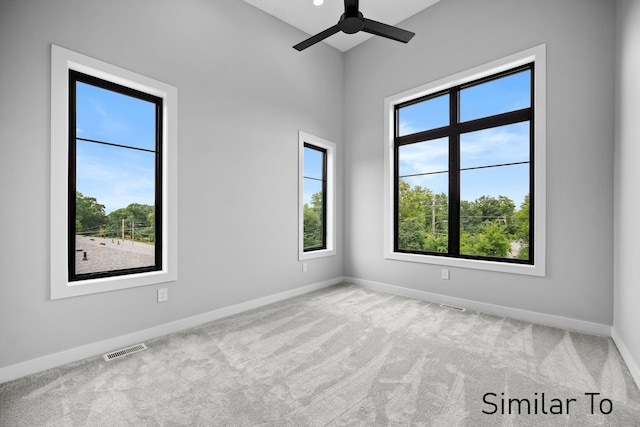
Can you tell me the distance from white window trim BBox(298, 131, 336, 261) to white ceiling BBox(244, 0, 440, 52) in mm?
1371

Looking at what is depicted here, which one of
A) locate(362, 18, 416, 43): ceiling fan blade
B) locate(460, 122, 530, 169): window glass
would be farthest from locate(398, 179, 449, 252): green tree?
locate(362, 18, 416, 43): ceiling fan blade

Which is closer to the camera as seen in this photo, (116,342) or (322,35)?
(116,342)

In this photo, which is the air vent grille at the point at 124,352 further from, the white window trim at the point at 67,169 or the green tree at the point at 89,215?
the green tree at the point at 89,215

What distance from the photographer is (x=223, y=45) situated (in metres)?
3.24

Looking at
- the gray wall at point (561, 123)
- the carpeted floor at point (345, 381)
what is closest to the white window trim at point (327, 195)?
the gray wall at point (561, 123)


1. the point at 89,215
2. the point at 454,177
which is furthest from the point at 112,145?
the point at 454,177

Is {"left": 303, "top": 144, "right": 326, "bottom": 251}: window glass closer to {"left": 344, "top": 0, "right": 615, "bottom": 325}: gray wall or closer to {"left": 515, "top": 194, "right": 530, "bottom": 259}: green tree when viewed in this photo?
{"left": 344, "top": 0, "right": 615, "bottom": 325}: gray wall

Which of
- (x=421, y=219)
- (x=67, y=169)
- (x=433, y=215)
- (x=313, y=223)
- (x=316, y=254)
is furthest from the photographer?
(x=313, y=223)

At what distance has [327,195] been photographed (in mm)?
4656

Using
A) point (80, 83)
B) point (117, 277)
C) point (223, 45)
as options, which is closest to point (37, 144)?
point (80, 83)

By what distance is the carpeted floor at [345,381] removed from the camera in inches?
64.5

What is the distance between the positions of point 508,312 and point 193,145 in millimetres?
3777

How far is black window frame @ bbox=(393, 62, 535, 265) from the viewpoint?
3.09 meters

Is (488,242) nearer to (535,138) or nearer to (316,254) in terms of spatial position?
(535,138)
